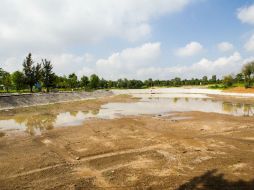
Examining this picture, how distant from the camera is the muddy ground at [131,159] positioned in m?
11.1

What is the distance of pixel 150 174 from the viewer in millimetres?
11977

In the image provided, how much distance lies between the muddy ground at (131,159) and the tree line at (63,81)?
50951mm

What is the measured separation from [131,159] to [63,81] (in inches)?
3854

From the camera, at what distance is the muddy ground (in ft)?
36.5

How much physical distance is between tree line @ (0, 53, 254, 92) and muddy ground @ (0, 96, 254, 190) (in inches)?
2006

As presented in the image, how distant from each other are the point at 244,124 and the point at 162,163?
1470 cm

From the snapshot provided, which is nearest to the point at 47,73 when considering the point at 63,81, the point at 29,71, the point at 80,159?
the point at 29,71

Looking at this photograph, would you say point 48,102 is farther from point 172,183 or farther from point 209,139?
point 172,183

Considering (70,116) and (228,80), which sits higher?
(228,80)

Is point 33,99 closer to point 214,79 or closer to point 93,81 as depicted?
point 93,81

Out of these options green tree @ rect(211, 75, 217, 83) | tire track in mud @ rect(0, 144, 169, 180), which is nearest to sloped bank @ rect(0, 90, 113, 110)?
tire track in mud @ rect(0, 144, 169, 180)

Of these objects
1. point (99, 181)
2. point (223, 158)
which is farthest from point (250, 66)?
point (99, 181)


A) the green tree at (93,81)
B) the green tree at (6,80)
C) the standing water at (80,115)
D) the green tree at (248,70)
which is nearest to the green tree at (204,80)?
the green tree at (248,70)

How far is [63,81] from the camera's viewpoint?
108m
